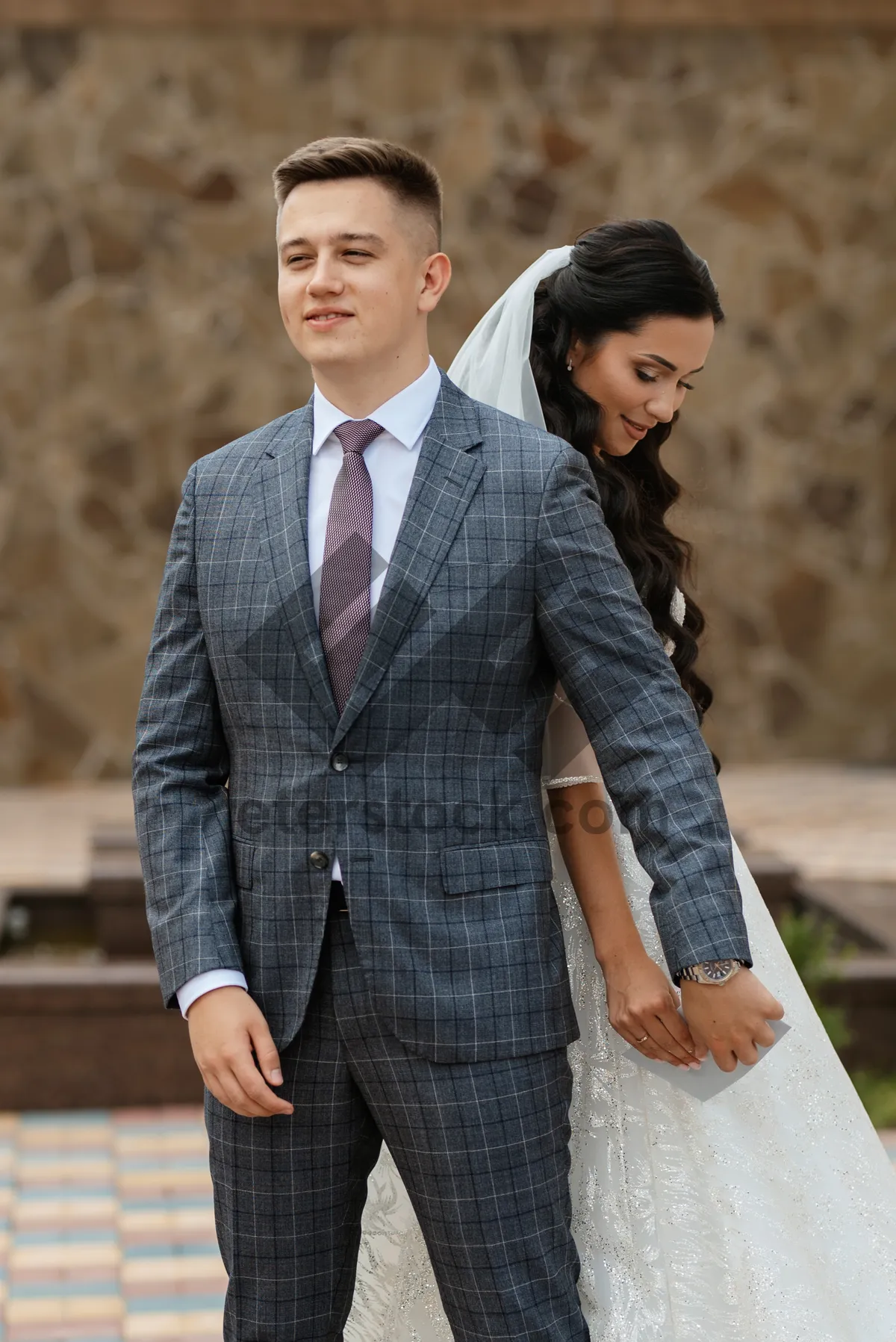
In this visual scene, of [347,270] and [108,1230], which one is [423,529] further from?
[108,1230]

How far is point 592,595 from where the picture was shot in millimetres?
1767

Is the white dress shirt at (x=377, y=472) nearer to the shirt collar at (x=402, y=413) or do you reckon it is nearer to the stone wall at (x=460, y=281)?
the shirt collar at (x=402, y=413)

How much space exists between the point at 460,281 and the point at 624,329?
6527 mm

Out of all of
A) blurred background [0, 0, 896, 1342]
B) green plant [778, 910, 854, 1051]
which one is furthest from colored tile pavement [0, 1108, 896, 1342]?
blurred background [0, 0, 896, 1342]

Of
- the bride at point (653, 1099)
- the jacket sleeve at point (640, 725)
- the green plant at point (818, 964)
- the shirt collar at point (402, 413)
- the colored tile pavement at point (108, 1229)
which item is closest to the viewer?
the jacket sleeve at point (640, 725)

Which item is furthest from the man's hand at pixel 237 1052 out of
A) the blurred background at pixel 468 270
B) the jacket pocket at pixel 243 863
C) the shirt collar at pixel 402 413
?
the blurred background at pixel 468 270

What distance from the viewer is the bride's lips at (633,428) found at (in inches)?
83.4

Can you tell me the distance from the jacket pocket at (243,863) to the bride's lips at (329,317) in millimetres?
568

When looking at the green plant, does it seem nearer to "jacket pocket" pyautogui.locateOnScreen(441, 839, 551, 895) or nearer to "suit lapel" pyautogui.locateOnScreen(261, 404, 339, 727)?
"jacket pocket" pyautogui.locateOnScreen(441, 839, 551, 895)

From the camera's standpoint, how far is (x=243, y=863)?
1.83 meters

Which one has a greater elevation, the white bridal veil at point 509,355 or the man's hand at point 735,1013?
the white bridal veil at point 509,355

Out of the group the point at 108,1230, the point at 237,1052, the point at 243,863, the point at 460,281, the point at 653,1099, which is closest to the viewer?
the point at 237,1052

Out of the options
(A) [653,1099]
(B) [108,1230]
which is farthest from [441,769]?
(B) [108,1230]

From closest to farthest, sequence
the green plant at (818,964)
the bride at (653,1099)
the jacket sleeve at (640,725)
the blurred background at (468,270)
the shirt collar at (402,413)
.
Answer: the jacket sleeve at (640,725) < the shirt collar at (402,413) < the bride at (653,1099) < the green plant at (818,964) < the blurred background at (468,270)
